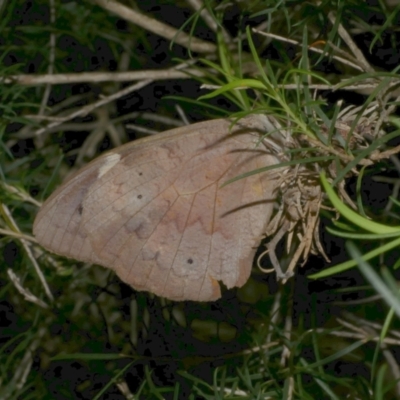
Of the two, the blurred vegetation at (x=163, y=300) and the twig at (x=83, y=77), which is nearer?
the blurred vegetation at (x=163, y=300)

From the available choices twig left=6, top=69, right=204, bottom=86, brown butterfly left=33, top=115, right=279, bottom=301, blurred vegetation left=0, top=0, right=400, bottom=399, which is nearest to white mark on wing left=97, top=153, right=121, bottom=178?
brown butterfly left=33, top=115, right=279, bottom=301

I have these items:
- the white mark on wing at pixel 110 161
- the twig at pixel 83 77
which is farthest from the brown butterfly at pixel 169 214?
the twig at pixel 83 77

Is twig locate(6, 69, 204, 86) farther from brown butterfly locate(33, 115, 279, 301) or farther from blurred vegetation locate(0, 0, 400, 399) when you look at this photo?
brown butterfly locate(33, 115, 279, 301)

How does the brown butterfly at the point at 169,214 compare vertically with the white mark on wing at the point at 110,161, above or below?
below

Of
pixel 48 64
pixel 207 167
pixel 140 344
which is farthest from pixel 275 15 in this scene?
pixel 140 344

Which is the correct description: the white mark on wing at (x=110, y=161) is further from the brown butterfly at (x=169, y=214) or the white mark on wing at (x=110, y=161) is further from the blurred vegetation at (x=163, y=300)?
the blurred vegetation at (x=163, y=300)

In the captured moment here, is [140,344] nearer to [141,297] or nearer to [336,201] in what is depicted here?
[141,297]

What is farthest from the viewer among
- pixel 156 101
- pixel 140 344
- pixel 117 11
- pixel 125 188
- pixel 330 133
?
pixel 156 101

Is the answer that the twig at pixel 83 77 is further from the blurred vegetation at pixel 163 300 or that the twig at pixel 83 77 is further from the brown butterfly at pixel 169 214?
the brown butterfly at pixel 169 214
